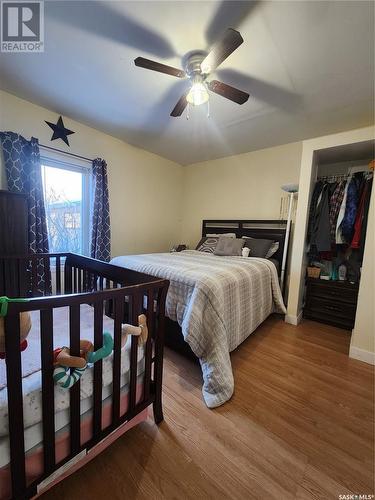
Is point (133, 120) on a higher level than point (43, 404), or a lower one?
higher

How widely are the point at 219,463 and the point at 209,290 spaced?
36.4 inches

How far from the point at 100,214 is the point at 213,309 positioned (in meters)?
2.18

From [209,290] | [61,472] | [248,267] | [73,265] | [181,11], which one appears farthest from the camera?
[248,267]

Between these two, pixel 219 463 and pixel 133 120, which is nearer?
pixel 219 463

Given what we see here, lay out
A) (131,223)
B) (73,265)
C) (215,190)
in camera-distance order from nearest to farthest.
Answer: (73,265) → (131,223) → (215,190)

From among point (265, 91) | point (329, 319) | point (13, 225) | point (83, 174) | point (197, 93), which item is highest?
point (265, 91)

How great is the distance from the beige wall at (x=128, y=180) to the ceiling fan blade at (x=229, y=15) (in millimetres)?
2051

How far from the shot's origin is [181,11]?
1269mm

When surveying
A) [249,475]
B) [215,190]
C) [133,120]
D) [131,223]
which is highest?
[133,120]

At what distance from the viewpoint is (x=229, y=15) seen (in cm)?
Answer: 128

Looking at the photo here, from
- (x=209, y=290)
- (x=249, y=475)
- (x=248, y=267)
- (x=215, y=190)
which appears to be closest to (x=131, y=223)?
(x=215, y=190)

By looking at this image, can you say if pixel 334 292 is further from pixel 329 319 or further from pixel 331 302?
pixel 329 319

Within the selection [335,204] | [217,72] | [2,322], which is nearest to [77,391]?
[2,322]

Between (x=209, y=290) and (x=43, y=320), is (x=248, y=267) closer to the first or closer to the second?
(x=209, y=290)
